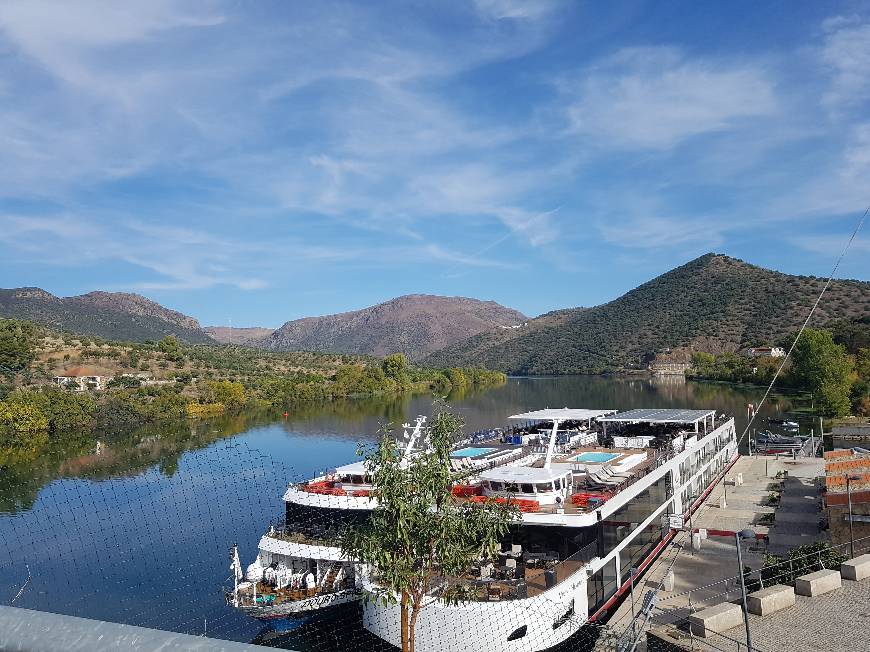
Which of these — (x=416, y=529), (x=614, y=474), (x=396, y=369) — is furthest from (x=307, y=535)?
(x=396, y=369)

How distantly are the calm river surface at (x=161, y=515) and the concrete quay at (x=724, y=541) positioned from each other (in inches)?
254

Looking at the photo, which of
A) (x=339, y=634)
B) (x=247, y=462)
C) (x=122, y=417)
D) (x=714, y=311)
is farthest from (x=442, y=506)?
(x=714, y=311)

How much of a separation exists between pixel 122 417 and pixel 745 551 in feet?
172

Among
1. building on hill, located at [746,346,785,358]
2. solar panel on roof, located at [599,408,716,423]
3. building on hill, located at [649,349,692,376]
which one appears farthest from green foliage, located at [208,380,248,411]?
building on hill, located at [649,349,692,376]

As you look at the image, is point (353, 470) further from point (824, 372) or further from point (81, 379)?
point (81, 379)

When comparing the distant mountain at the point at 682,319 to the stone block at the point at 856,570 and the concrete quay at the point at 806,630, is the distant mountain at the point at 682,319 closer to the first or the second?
the stone block at the point at 856,570

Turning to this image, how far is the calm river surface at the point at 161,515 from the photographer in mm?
17500

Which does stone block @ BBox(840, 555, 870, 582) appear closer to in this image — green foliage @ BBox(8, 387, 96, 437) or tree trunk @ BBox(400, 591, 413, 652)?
tree trunk @ BBox(400, 591, 413, 652)

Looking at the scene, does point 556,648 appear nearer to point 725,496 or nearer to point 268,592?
point 268,592

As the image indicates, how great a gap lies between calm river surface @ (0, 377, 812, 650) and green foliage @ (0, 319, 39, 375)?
21691mm

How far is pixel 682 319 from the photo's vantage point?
5054 inches

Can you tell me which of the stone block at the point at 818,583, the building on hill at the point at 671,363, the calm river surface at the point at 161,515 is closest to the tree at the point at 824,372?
the calm river surface at the point at 161,515

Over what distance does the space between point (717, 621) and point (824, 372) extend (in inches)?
1824

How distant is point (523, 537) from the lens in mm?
14375
